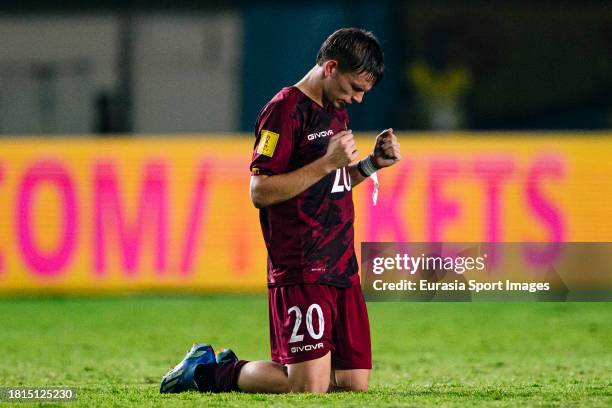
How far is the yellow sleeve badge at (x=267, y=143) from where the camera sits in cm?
529

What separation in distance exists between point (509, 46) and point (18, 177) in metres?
6.75

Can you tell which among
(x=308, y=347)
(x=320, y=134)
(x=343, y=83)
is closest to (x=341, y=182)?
(x=320, y=134)

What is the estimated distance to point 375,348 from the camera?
8.02m

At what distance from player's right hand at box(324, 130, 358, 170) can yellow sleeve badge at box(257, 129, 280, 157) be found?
23 centimetres

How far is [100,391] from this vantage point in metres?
5.90

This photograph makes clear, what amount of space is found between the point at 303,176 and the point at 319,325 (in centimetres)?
65

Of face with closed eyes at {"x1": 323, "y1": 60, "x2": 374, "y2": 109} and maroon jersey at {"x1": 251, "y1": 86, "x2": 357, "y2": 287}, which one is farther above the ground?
face with closed eyes at {"x1": 323, "y1": 60, "x2": 374, "y2": 109}

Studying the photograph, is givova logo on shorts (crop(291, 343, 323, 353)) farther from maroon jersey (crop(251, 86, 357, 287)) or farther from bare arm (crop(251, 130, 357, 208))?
bare arm (crop(251, 130, 357, 208))

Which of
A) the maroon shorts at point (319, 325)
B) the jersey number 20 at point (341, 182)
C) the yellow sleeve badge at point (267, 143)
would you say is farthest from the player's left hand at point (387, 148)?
the maroon shorts at point (319, 325)

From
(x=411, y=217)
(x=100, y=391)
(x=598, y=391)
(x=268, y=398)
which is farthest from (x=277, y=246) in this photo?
(x=411, y=217)

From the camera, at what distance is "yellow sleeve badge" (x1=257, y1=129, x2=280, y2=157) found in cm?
529

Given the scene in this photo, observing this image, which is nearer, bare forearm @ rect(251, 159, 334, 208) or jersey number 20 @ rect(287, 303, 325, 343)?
bare forearm @ rect(251, 159, 334, 208)

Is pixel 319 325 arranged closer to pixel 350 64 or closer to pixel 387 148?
pixel 387 148

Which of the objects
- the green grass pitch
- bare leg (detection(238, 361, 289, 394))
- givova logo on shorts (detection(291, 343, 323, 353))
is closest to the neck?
givova logo on shorts (detection(291, 343, 323, 353))
